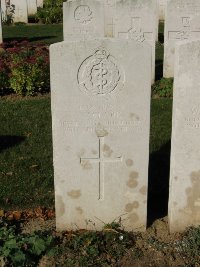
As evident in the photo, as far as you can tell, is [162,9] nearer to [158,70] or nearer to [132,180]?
[158,70]

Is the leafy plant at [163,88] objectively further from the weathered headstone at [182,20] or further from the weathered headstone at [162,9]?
the weathered headstone at [162,9]

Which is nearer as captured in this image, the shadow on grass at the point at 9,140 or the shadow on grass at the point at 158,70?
the shadow on grass at the point at 9,140

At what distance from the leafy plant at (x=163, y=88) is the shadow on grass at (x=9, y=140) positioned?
11.9 feet

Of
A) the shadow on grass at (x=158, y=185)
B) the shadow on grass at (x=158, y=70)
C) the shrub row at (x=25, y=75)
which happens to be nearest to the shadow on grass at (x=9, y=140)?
the shadow on grass at (x=158, y=185)

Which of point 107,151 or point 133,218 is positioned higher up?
point 107,151

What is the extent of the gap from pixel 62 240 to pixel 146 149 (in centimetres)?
124

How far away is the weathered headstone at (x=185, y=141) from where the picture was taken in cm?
438

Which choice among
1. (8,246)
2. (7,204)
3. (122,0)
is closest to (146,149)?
(8,246)

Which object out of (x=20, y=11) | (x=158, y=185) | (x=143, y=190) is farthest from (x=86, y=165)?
(x=20, y=11)

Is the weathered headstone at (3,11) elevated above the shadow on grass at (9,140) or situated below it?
above

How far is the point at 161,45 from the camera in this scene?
50.8ft

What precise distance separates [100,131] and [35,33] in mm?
14816

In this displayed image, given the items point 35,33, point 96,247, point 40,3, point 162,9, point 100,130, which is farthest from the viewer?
point 40,3

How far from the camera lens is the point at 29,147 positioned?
7406mm
